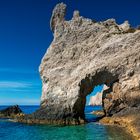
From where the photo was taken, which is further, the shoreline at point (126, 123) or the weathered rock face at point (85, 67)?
the weathered rock face at point (85, 67)

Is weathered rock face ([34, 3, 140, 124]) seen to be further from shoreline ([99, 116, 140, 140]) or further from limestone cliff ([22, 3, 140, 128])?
shoreline ([99, 116, 140, 140])

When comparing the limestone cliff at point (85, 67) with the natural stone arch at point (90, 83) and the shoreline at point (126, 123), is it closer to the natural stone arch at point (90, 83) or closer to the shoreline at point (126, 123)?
the natural stone arch at point (90, 83)

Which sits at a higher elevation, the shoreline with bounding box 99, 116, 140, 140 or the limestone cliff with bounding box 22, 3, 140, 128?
the limestone cliff with bounding box 22, 3, 140, 128

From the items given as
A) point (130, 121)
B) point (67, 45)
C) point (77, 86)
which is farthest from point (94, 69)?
point (130, 121)

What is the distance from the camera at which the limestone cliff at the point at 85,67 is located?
50281mm

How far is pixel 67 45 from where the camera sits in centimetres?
5600

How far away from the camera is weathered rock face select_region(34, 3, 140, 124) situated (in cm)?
5038

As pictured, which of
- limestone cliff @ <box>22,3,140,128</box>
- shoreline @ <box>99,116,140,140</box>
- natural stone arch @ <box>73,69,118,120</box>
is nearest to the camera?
shoreline @ <box>99,116,140,140</box>

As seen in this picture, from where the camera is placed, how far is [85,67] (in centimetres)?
5247

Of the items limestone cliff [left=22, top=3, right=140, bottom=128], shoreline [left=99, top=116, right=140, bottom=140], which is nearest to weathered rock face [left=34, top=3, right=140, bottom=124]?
limestone cliff [left=22, top=3, right=140, bottom=128]

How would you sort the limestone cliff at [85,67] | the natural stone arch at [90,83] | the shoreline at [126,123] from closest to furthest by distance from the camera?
1. the shoreline at [126,123]
2. the limestone cliff at [85,67]
3. the natural stone arch at [90,83]

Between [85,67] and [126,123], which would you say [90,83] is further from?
[126,123]

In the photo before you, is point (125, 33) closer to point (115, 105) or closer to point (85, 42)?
point (85, 42)

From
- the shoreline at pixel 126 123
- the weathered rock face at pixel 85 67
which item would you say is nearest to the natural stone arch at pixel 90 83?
the weathered rock face at pixel 85 67
